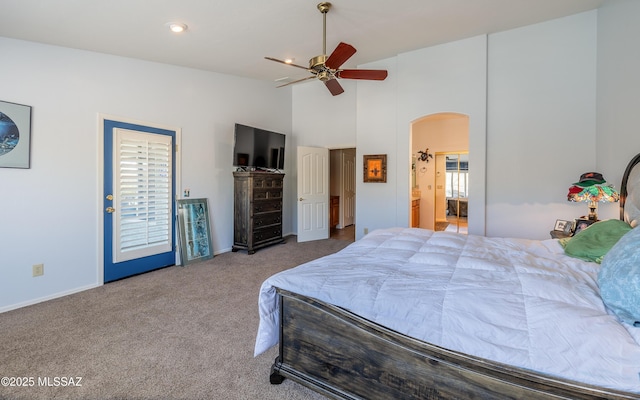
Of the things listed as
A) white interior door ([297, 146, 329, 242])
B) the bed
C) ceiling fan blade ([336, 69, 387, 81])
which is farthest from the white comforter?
white interior door ([297, 146, 329, 242])

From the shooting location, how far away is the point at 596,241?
1.87m

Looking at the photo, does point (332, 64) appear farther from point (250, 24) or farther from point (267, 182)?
point (267, 182)

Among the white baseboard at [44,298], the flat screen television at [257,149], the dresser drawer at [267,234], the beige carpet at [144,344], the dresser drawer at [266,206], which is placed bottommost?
the beige carpet at [144,344]

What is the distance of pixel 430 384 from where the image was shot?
1.27 meters

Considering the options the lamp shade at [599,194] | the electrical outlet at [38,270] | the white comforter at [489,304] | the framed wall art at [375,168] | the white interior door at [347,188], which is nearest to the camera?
the white comforter at [489,304]

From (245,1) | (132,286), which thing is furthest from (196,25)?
(132,286)

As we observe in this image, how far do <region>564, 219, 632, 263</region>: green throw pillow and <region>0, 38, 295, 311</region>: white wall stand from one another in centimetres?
456

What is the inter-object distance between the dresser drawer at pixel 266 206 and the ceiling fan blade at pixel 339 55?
2758mm

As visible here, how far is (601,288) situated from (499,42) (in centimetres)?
393

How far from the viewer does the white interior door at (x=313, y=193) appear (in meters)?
5.82

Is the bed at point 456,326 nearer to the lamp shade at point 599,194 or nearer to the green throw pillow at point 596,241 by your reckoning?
the green throw pillow at point 596,241

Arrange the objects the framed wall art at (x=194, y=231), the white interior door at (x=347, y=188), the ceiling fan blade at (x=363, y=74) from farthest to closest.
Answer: the white interior door at (x=347, y=188), the framed wall art at (x=194, y=231), the ceiling fan blade at (x=363, y=74)

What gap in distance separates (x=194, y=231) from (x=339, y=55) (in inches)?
131

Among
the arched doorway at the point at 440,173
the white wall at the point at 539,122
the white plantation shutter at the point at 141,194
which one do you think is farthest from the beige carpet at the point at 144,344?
the arched doorway at the point at 440,173
